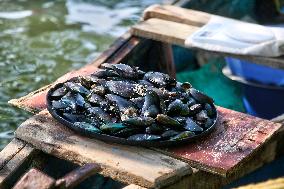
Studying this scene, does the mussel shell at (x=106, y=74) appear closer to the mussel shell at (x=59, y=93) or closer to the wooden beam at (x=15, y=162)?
the mussel shell at (x=59, y=93)

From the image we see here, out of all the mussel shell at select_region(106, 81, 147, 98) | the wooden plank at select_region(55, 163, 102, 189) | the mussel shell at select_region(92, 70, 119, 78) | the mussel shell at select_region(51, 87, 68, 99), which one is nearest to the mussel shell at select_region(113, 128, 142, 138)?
the mussel shell at select_region(106, 81, 147, 98)

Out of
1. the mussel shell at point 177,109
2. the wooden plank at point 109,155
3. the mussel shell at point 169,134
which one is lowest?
the wooden plank at point 109,155

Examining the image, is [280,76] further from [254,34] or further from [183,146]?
[183,146]

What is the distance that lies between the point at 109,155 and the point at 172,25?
2.57m

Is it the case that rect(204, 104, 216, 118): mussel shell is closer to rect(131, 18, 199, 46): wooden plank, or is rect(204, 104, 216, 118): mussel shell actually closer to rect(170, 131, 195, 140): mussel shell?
rect(170, 131, 195, 140): mussel shell

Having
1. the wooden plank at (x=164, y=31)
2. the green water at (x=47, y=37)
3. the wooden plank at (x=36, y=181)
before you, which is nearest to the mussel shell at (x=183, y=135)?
the wooden plank at (x=36, y=181)

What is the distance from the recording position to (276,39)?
5621mm

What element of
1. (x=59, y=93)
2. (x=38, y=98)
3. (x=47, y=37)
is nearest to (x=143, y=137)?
(x=59, y=93)

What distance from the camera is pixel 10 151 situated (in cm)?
418

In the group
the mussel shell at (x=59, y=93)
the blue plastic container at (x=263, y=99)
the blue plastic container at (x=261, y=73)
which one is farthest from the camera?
the blue plastic container at (x=261, y=73)

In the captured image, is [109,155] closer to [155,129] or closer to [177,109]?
[155,129]

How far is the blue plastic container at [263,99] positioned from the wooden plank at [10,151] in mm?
2931

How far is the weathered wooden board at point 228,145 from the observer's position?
395 centimetres

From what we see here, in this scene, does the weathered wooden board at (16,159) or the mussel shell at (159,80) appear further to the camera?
the mussel shell at (159,80)
